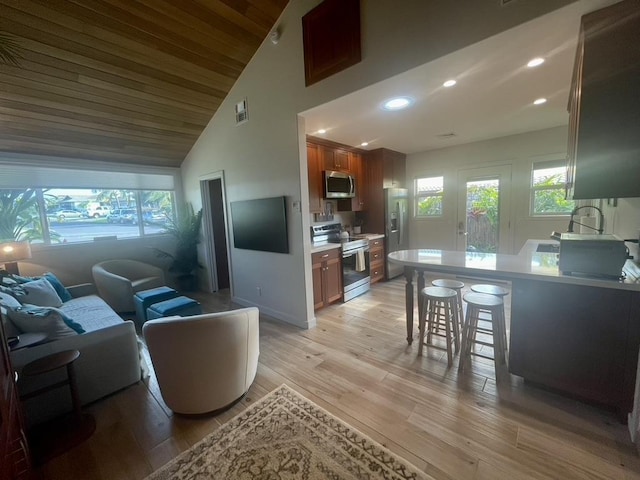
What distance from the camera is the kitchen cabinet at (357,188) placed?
4.79 metres

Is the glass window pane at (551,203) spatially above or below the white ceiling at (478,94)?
below

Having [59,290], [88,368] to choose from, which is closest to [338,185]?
[88,368]

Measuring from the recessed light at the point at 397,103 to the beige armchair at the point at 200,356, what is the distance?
244 cm

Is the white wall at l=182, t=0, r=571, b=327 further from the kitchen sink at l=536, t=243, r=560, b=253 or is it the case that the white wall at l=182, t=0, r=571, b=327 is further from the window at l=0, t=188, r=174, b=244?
the kitchen sink at l=536, t=243, r=560, b=253

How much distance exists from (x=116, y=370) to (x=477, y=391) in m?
2.95

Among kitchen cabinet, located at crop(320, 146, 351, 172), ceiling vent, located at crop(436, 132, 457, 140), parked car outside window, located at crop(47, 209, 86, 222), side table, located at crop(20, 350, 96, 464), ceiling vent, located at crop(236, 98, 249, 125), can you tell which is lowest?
side table, located at crop(20, 350, 96, 464)

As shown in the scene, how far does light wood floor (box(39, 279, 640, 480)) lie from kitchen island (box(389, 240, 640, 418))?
0.64ft

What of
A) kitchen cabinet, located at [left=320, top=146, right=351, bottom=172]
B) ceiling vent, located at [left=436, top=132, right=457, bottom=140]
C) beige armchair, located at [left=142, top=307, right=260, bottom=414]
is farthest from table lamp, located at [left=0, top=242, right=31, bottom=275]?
ceiling vent, located at [left=436, top=132, right=457, bottom=140]

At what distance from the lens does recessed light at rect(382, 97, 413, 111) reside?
265 centimetres

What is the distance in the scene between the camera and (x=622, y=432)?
5.30 ft

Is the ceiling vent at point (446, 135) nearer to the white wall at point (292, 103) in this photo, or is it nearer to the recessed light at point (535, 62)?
the recessed light at point (535, 62)

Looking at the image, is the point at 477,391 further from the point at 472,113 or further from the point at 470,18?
the point at 472,113

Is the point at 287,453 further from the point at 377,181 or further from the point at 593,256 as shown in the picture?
the point at 377,181

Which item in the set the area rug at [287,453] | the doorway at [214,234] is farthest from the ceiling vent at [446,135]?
the area rug at [287,453]
